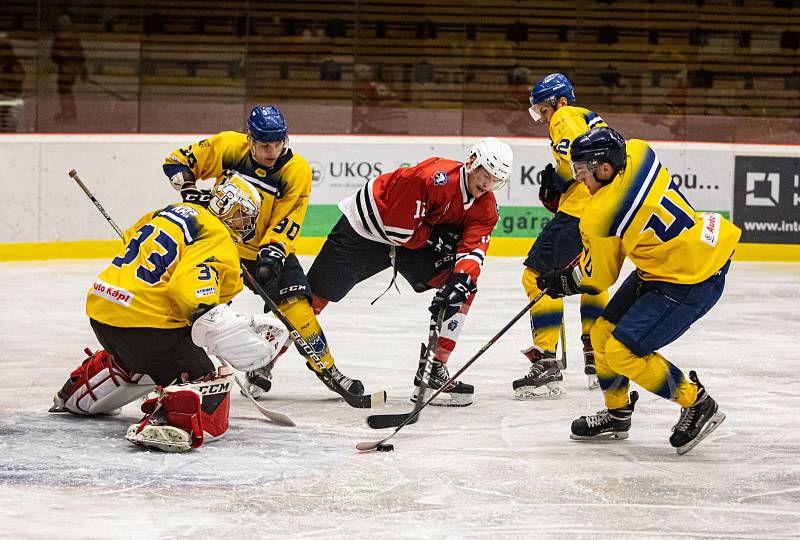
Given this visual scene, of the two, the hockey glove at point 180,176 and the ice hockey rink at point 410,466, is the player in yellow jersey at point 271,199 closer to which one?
the hockey glove at point 180,176

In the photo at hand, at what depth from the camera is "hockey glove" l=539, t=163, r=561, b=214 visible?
539 cm

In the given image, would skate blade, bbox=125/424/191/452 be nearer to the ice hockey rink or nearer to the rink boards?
the ice hockey rink

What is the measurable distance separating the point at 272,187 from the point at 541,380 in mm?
1320

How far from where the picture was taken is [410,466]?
13.1 ft

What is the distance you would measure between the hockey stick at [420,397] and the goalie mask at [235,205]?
33.0 inches

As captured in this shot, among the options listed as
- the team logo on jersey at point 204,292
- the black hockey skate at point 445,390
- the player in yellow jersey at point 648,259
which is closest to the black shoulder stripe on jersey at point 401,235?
the black hockey skate at point 445,390

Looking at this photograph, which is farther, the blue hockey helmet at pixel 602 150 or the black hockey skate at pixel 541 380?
the black hockey skate at pixel 541 380

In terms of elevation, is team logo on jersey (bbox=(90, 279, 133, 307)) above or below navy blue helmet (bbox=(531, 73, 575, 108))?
below

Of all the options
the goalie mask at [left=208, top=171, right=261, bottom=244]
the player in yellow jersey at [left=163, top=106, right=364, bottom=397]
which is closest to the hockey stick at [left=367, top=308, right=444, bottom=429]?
the player in yellow jersey at [left=163, top=106, right=364, bottom=397]

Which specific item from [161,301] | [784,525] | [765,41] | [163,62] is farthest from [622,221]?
[765,41]

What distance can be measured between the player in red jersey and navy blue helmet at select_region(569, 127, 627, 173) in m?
0.81

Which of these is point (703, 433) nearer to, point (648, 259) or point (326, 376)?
point (648, 259)

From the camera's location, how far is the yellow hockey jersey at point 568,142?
5254 mm

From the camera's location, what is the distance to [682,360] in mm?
5961
